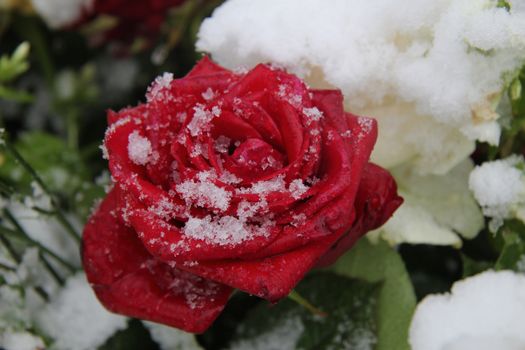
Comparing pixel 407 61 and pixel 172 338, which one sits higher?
pixel 407 61

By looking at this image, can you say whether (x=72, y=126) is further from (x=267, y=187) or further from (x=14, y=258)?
(x=267, y=187)

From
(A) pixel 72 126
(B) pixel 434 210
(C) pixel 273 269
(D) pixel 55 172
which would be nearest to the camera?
(C) pixel 273 269

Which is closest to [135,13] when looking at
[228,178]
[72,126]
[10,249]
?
[72,126]

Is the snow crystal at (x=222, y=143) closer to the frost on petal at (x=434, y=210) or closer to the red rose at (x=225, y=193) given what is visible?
the red rose at (x=225, y=193)

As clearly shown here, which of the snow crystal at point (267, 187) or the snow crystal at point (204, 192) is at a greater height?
the snow crystal at point (204, 192)

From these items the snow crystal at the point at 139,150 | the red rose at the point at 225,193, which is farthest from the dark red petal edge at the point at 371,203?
the snow crystal at the point at 139,150

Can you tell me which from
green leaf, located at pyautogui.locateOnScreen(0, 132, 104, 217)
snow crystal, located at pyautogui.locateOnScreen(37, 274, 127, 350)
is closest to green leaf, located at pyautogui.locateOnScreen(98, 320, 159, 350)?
snow crystal, located at pyautogui.locateOnScreen(37, 274, 127, 350)
